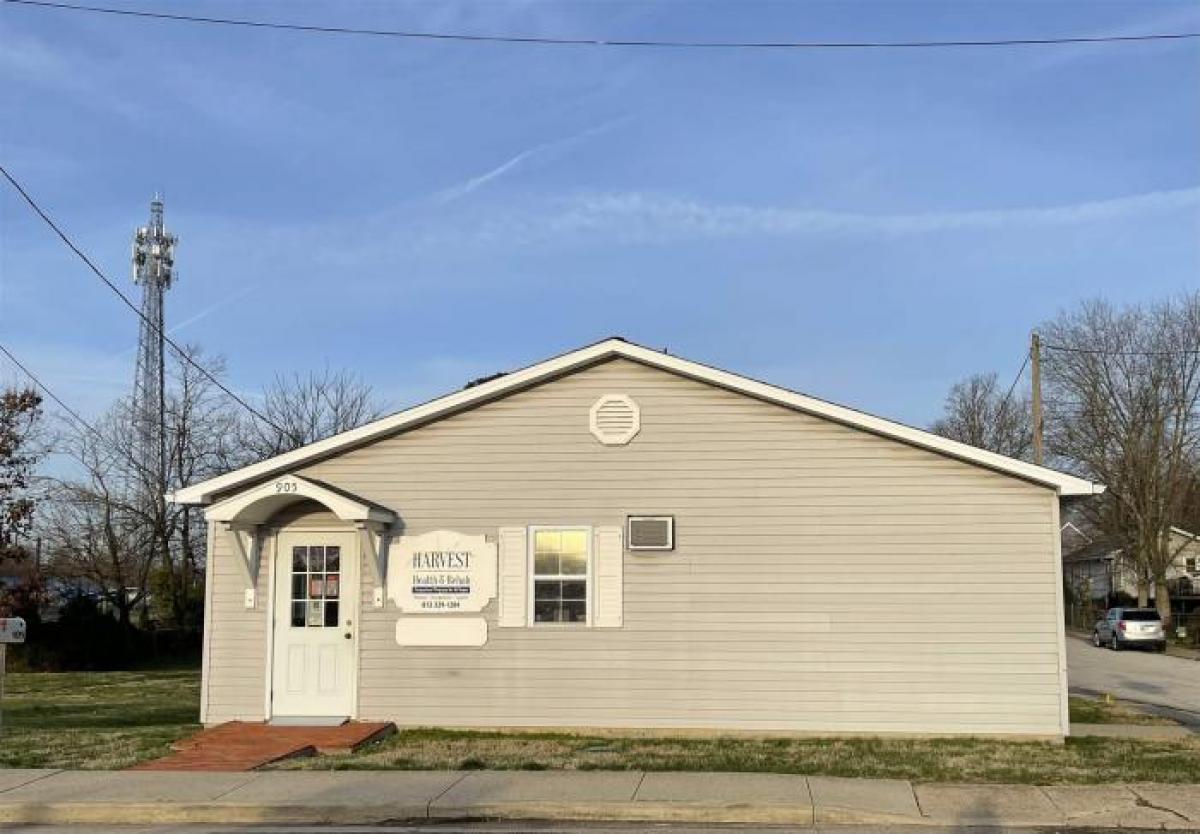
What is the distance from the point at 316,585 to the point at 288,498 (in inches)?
50.1

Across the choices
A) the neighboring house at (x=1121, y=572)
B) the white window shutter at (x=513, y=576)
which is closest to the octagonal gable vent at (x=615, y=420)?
the white window shutter at (x=513, y=576)

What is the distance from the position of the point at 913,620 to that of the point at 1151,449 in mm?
40123

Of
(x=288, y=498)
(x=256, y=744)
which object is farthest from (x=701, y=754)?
(x=288, y=498)

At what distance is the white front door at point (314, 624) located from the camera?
14.1m

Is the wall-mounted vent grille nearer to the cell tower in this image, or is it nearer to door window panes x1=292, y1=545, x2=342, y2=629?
door window panes x1=292, y1=545, x2=342, y2=629

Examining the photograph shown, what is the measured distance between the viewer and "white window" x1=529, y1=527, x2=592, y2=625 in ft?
45.6

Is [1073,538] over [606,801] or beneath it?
over

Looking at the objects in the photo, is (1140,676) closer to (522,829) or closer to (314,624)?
(314,624)

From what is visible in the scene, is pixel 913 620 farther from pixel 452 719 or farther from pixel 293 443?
pixel 293 443

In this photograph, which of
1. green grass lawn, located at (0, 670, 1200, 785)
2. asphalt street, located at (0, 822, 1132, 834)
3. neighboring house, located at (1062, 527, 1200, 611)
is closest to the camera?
asphalt street, located at (0, 822, 1132, 834)

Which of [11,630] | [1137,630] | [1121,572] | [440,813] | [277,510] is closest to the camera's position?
[440,813]

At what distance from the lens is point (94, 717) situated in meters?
17.0

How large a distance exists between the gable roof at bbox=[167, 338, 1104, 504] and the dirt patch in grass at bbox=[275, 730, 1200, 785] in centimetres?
306

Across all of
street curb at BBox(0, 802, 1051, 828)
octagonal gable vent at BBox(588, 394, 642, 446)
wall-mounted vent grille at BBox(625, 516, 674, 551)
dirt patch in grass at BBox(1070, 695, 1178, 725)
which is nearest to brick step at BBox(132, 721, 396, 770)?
street curb at BBox(0, 802, 1051, 828)
